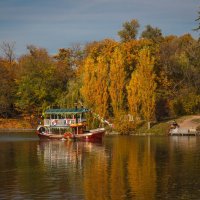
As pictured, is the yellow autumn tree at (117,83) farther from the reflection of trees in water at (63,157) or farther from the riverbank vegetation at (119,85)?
the reflection of trees in water at (63,157)

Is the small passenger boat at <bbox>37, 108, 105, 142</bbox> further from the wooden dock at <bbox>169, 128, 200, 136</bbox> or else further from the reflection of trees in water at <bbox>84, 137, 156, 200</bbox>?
the reflection of trees in water at <bbox>84, 137, 156, 200</bbox>

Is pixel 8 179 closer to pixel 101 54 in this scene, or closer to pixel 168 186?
pixel 168 186

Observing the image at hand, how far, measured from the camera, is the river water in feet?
91.8

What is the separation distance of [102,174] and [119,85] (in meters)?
48.7

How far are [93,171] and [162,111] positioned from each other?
53265mm

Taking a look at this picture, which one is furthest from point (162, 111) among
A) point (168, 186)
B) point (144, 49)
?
point (168, 186)

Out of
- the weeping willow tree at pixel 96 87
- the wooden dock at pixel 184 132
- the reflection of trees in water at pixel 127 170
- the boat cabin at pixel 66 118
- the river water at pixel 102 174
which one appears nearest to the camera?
the river water at pixel 102 174

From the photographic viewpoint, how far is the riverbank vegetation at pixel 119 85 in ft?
268

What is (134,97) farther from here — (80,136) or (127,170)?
(127,170)

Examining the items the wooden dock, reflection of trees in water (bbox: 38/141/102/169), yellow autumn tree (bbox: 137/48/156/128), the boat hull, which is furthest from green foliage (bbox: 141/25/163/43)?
reflection of trees in water (bbox: 38/141/102/169)

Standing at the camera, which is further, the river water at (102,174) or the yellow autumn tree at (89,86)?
the yellow autumn tree at (89,86)

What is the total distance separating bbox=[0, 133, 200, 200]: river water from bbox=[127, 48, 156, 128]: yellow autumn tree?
26803mm

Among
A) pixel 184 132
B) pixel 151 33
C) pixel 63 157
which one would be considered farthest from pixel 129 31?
pixel 63 157

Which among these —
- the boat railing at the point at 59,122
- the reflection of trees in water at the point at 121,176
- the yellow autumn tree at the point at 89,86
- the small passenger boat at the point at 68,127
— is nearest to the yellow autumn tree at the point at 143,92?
the yellow autumn tree at the point at 89,86
